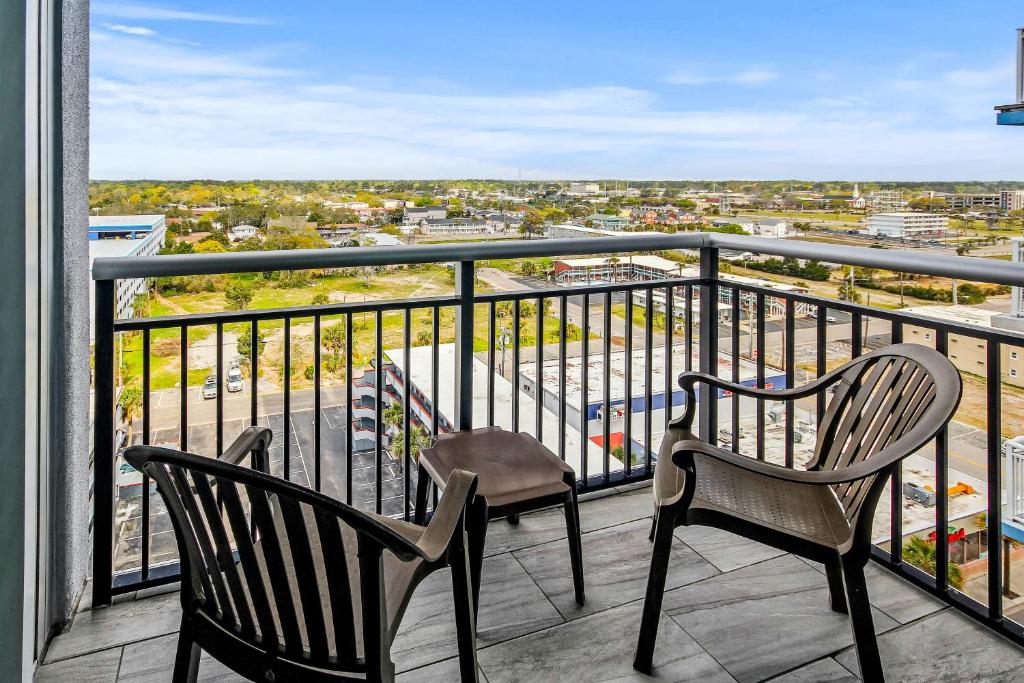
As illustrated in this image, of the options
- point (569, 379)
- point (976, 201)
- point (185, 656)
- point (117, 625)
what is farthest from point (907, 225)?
point (117, 625)

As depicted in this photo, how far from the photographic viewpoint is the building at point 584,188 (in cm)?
474

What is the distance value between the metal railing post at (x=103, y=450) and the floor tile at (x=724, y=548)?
1804mm

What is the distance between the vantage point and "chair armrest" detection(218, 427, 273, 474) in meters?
1.35

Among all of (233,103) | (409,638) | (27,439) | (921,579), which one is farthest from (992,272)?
(233,103)

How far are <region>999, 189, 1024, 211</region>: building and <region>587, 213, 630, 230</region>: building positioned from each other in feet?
7.16

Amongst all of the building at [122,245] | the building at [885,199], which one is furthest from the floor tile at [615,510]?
the building at [885,199]

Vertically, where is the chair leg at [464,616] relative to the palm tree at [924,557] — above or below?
above

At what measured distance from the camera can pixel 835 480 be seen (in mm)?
1467

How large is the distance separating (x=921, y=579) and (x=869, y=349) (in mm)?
750

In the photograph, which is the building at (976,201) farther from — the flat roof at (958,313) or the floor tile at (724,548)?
the floor tile at (724,548)

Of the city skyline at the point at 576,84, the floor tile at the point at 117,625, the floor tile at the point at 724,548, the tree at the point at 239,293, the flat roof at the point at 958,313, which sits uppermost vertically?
the city skyline at the point at 576,84

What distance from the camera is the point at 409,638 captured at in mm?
1780

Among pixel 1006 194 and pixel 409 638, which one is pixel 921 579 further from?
pixel 1006 194

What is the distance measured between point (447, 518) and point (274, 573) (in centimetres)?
32
